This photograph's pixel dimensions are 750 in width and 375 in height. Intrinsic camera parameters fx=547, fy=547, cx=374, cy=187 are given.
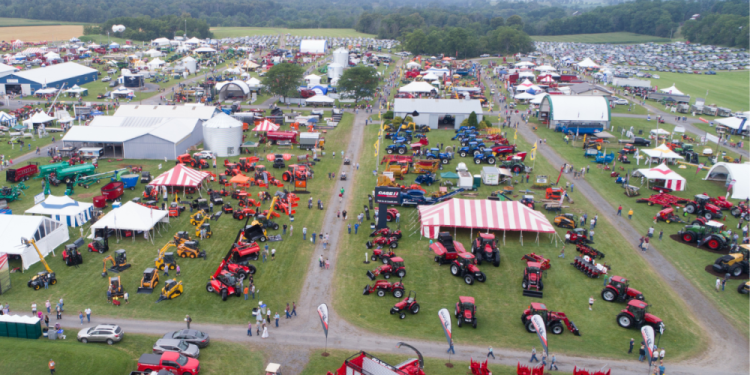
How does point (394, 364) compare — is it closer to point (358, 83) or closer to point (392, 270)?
point (392, 270)

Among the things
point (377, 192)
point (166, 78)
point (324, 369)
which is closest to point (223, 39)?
point (166, 78)

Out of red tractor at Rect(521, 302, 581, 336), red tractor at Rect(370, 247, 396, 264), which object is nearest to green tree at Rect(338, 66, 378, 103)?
red tractor at Rect(370, 247, 396, 264)

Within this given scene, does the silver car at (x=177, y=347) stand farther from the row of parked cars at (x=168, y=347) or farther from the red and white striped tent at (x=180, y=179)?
the red and white striped tent at (x=180, y=179)

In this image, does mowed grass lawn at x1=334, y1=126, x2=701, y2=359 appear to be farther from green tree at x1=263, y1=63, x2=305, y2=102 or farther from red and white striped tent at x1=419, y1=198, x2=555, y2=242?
green tree at x1=263, y1=63, x2=305, y2=102

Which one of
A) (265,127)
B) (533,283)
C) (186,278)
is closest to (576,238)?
(533,283)

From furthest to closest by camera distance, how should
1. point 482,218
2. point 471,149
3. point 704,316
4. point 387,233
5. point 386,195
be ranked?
1. point 471,149
2. point 386,195
3. point 482,218
4. point 387,233
5. point 704,316

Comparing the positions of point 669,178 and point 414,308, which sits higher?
point 669,178

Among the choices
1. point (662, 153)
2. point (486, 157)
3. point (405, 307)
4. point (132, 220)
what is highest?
point (662, 153)
